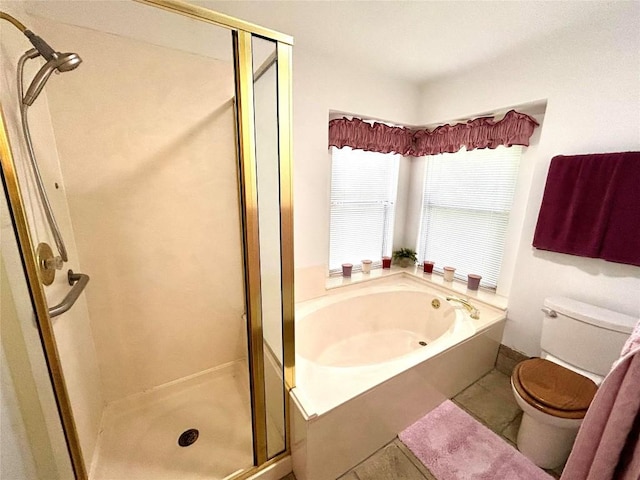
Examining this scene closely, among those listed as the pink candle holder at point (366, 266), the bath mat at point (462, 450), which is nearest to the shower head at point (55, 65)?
the pink candle holder at point (366, 266)

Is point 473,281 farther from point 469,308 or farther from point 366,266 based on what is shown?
point 366,266

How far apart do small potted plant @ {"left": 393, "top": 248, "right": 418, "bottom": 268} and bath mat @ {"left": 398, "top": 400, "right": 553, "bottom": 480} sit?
4.68 ft

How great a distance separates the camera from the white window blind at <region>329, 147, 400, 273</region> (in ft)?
7.59

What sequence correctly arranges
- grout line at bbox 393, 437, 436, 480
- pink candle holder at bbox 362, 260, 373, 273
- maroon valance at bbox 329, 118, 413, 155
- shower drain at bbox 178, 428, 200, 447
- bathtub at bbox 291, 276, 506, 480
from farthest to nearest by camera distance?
pink candle holder at bbox 362, 260, 373, 273, maroon valance at bbox 329, 118, 413, 155, shower drain at bbox 178, 428, 200, 447, grout line at bbox 393, 437, 436, 480, bathtub at bbox 291, 276, 506, 480

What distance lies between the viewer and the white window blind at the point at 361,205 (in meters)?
2.31

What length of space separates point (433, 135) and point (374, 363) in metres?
2.08

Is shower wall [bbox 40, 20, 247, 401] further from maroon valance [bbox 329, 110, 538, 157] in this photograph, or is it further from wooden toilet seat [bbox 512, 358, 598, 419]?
wooden toilet seat [bbox 512, 358, 598, 419]

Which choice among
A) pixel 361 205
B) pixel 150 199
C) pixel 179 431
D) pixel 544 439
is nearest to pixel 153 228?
pixel 150 199

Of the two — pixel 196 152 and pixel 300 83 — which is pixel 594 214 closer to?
pixel 300 83

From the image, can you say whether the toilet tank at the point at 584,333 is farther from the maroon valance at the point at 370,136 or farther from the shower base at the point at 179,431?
the shower base at the point at 179,431

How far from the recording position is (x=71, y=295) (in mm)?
1069

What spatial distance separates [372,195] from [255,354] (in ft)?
6.21

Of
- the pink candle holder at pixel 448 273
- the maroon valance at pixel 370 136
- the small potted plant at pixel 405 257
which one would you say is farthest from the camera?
the small potted plant at pixel 405 257

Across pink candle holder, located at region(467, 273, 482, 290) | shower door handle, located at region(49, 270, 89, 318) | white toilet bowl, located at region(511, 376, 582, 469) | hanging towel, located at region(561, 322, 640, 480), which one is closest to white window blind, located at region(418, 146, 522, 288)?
pink candle holder, located at region(467, 273, 482, 290)
